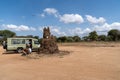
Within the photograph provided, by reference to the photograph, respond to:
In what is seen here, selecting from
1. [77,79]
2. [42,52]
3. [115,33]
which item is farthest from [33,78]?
[115,33]

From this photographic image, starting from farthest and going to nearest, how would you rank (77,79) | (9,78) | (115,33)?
1. (115,33)
2. (9,78)
3. (77,79)

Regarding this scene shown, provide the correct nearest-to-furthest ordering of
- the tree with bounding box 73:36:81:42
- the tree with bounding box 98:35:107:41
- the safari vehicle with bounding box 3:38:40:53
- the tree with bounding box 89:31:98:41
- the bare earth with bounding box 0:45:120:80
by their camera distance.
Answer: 1. the bare earth with bounding box 0:45:120:80
2. the safari vehicle with bounding box 3:38:40:53
3. the tree with bounding box 73:36:81:42
4. the tree with bounding box 89:31:98:41
5. the tree with bounding box 98:35:107:41

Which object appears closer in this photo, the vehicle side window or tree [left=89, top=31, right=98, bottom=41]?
the vehicle side window

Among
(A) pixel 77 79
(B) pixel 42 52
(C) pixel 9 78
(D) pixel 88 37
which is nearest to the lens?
(A) pixel 77 79

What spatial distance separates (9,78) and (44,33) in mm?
13306

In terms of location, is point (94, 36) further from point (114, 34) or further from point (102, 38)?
point (114, 34)

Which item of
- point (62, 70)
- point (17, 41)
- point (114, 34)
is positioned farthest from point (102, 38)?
point (62, 70)

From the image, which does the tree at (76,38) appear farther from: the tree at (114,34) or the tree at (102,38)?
the tree at (114,34)

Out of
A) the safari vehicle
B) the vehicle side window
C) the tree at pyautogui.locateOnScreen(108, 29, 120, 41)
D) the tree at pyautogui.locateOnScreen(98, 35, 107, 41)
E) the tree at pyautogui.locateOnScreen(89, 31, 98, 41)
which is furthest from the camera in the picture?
the tree at pyautogui.locateOnScreen(108, 29, 120, 41)

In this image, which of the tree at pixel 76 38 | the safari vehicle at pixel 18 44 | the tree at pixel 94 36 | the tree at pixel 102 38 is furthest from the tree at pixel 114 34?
the safari vehicle at pixel 18 44

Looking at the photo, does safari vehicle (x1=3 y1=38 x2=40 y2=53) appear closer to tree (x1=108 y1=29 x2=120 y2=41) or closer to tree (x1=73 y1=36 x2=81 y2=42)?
tree (x1=73 y1=36 x2=81 y2=42)

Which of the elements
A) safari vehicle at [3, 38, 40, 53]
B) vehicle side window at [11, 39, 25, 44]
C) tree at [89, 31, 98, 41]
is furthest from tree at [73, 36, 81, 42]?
vehicle side window at [11, 39, 25, 44]

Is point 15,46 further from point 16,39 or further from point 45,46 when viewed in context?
point 45,46

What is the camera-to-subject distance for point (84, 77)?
9164mm
